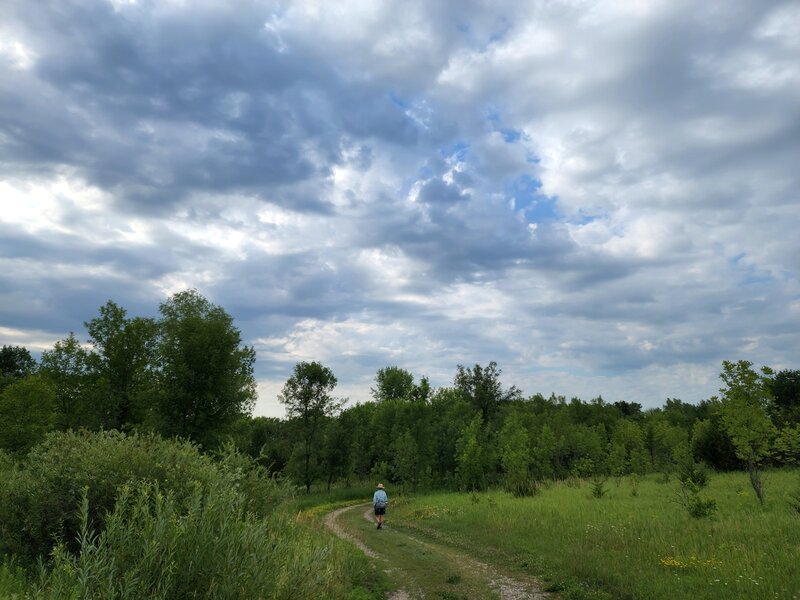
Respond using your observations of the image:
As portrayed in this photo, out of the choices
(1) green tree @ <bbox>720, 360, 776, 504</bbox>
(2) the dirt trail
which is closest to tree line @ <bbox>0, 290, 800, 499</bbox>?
(1) green tree @ <bbox>720, 360, 776, 504</bbox>

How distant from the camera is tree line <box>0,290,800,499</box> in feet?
113

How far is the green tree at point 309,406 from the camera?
6184cm

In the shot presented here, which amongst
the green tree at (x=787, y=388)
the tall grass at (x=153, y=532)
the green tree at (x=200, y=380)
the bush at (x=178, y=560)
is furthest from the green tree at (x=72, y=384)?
the green tree at (x=787, y=388)

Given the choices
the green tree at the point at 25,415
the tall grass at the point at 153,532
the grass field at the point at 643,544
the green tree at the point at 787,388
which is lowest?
the grass field at the point at 643,544

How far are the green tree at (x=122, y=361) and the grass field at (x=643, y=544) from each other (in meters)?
29.8

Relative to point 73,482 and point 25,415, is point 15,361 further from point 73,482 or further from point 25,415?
point 73,482

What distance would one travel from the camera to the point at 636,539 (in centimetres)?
1547

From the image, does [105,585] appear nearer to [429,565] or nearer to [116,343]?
[429,565]

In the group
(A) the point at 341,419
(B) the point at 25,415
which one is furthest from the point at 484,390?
(B) the point at 25,415

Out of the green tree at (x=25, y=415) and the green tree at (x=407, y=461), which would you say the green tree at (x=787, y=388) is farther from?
the green tree at (x=25, y=415)

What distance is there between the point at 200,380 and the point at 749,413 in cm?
3289

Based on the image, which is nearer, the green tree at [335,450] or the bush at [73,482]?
the bush at [73,482]

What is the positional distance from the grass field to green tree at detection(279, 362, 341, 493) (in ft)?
128

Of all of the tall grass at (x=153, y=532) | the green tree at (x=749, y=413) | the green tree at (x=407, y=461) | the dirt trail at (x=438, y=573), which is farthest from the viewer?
the green tree at (x=407, y=461)
